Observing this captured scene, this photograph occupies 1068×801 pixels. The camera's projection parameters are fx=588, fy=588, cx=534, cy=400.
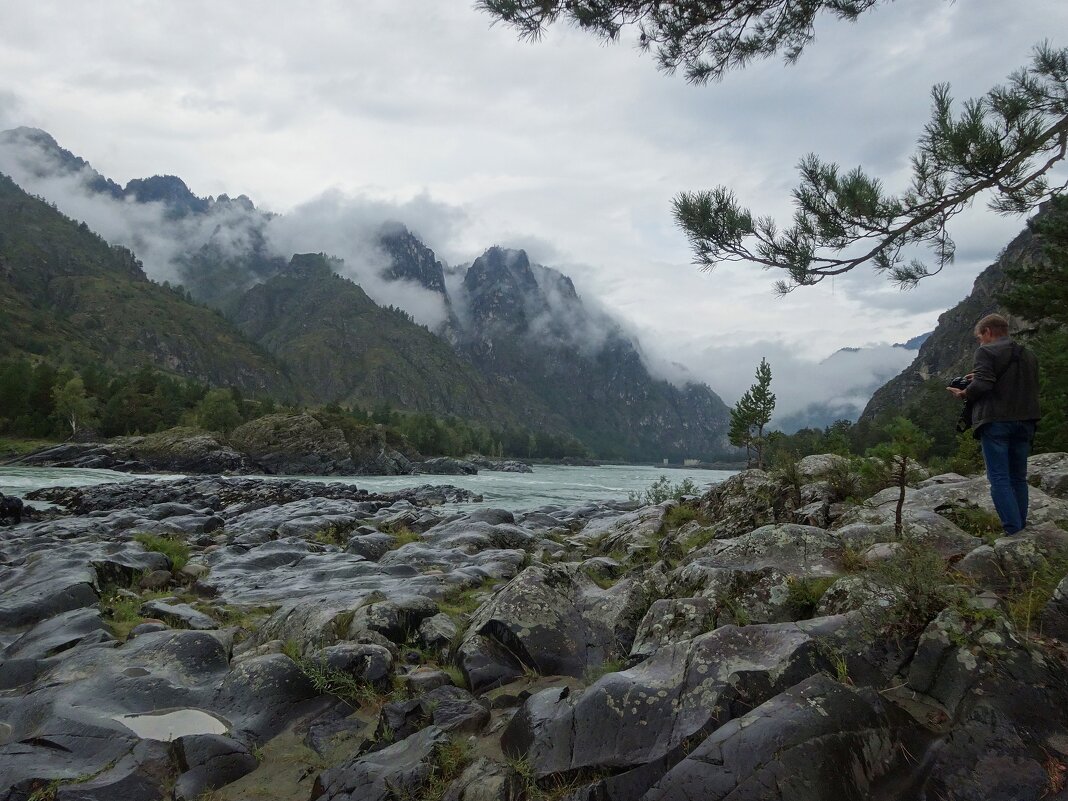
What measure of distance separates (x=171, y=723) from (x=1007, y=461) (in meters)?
9.95

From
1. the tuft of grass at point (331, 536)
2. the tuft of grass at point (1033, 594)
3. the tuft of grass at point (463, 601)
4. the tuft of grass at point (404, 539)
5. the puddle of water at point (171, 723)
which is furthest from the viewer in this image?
the tuft of grass at point (331, 536)

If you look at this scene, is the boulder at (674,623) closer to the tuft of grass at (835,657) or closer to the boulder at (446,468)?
the tuft of grass at (835,657)

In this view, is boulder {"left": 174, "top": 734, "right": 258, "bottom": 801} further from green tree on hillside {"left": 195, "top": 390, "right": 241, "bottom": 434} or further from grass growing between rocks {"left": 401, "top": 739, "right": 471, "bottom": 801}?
green tree on hillside {"left": 195, "top": 390, "right": 241, "bottom": 434}

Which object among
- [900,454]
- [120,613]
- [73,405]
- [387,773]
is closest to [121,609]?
[120,613]

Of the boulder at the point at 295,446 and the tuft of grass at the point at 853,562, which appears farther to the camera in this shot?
the boulder at the point at 295,446

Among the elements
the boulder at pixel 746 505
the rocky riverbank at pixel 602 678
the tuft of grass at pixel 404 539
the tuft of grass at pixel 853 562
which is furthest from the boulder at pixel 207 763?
the tuft of grass at pixel 404 539

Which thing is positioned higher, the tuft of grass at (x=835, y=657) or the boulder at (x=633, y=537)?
the tuft of grass at (x=835, y=657)

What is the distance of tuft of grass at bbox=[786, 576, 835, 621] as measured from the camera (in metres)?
6.29

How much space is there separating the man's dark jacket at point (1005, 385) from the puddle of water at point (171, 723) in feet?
31.3

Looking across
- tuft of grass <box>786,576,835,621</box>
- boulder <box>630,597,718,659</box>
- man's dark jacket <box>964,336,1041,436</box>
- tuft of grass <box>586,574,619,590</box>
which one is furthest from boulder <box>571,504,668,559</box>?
man's dark jacket <box>964,336,1041,436</box>

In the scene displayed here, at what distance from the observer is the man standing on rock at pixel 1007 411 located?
7.29m

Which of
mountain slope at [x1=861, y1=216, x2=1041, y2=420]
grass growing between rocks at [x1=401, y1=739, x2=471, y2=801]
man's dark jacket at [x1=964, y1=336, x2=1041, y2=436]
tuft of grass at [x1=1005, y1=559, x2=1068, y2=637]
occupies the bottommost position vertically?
grass growing between rocks at [x1=401, y1=739, x2=471, y2=801]

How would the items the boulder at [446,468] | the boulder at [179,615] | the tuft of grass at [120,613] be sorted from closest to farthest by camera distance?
the tuft of grass at [120,613]
the boulder at [179,615]
the boulder at [446,468]

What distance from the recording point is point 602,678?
4836 mm
